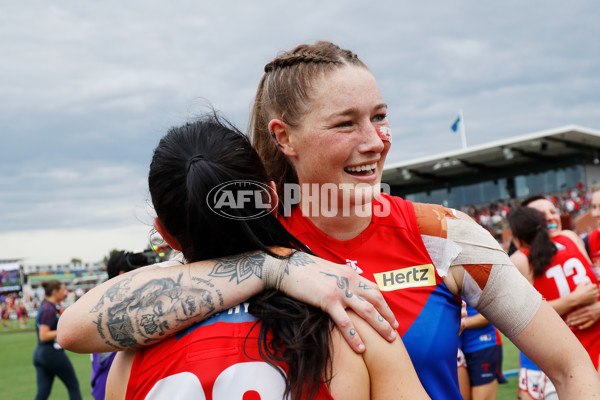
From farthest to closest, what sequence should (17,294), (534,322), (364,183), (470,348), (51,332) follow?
(17,294), (51,332), (470,348), (364,183), (534,322)

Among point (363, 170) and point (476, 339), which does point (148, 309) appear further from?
point (476, 339)

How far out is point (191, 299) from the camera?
1467mm

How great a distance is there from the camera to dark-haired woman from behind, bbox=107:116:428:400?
1368 millimetres

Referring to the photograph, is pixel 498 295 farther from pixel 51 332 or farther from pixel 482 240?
pixel 51 332

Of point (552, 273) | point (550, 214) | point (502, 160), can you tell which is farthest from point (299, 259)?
point (502, 160)

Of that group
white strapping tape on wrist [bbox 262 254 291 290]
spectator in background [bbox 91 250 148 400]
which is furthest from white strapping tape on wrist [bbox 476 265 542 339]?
spectator in background [bbox 91 250 148 400]

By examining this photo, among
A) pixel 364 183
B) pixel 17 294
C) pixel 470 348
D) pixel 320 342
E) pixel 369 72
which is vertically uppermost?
pixel 369 72

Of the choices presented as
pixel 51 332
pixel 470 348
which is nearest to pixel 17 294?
pixel 51 332

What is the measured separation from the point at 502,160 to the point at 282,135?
32970 mm

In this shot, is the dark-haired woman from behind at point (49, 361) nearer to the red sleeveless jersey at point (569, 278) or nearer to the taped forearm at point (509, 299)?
the red sleeveless jersey at point (569, 278)

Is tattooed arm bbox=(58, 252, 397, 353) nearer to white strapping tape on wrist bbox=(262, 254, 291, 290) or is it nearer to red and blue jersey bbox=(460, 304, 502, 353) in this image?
white strapping tape on wrist bbox=(262, 254, 291, 290)

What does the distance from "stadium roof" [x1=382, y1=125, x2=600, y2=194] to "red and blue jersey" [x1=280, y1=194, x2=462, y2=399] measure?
27523 millimetres

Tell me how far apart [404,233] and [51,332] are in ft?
24.4

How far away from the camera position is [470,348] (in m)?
5.79
